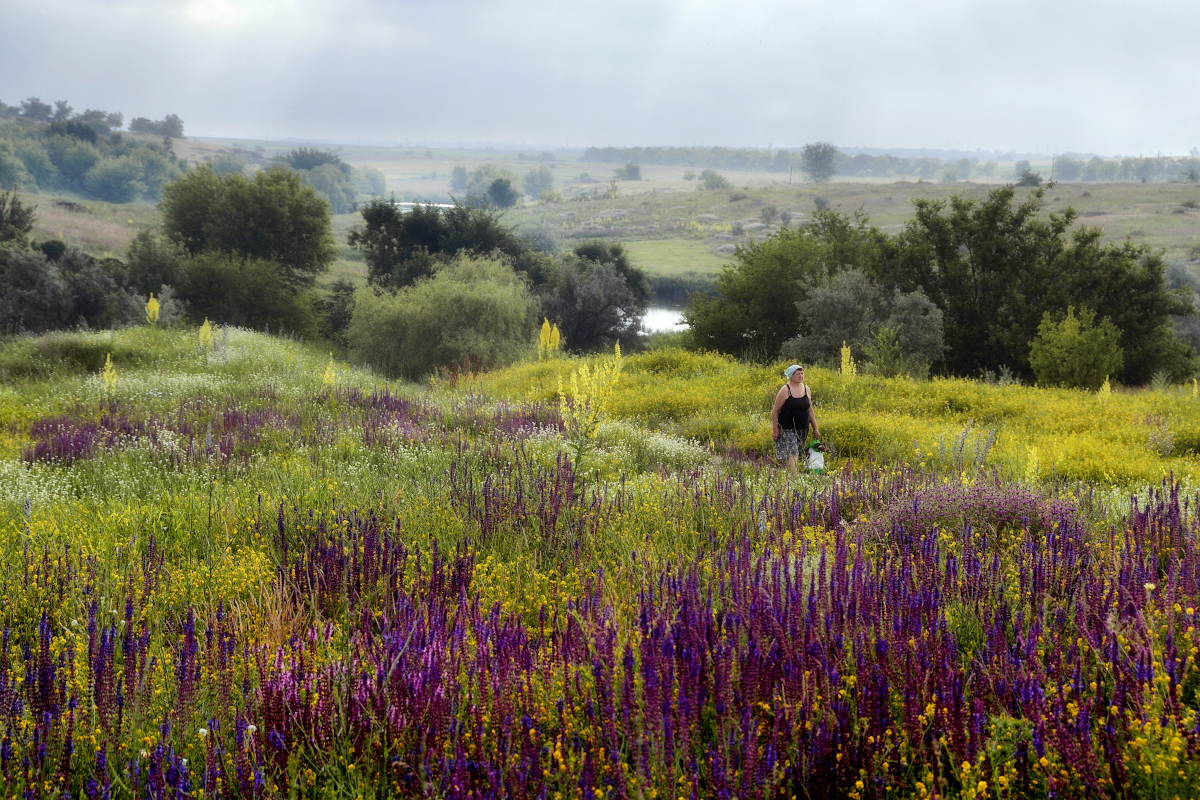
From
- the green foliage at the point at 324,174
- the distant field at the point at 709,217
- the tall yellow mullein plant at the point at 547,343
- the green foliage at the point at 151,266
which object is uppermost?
the green foliage at the point at 324,174

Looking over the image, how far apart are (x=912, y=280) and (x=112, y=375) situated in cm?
2271

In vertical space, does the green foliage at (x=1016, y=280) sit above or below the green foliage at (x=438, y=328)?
above

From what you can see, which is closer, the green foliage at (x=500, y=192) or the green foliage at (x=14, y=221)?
the green foliage at (x=14, y=221)

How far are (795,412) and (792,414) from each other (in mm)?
55

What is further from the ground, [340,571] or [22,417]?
[340,571]

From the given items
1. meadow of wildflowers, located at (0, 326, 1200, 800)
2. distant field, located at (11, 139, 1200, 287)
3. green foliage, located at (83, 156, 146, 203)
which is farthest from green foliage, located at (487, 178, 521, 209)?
meadow of wildflowers, located at (0, 326, 1200, 800)

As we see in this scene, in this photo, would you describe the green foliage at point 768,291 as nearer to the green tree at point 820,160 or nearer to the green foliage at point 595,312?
the green foliage at point 595,312

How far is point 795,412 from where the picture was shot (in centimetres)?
902

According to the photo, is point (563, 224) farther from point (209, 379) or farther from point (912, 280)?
point (209, 379)

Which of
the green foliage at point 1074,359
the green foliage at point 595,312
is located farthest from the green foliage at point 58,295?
the green foliage at point 1074,359

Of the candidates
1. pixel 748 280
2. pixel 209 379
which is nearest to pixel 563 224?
pixel 748 280

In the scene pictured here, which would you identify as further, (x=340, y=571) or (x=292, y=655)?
(x=340, y=571)

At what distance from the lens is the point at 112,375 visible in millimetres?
12156

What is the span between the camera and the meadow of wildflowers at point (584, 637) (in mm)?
1864
